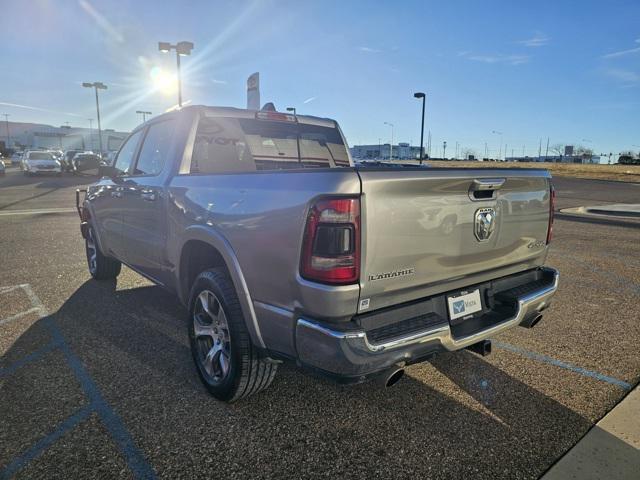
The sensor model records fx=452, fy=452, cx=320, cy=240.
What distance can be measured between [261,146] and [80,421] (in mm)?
2601

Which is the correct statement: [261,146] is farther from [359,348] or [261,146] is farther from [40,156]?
[40,156]

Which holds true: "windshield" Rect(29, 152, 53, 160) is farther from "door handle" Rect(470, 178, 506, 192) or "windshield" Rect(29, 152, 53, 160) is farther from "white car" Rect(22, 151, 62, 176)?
"door handle" Rect(470, 178, 506, 192)

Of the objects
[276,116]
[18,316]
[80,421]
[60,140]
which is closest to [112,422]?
[80,421]

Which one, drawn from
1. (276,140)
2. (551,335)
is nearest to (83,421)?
(276,140)

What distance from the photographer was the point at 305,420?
2.71 metres

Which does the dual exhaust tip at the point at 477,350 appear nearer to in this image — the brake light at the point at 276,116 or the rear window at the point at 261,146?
the rear window at the point at 261,146

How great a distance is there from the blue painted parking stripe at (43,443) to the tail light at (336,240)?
1.76 meters

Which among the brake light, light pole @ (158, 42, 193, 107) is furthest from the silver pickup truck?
light pole @ (158, 42, 193, 107)

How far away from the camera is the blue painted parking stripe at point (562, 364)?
10.4 feet

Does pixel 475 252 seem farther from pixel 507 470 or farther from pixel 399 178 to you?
pixel 507 470

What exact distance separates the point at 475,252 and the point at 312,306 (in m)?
1.11

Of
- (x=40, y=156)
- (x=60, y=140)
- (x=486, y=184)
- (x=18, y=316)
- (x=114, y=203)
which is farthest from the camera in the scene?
(x=60, y=140)

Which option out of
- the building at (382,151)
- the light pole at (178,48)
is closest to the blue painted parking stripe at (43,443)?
the light pole at (178,48)

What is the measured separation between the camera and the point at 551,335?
4020 mm
